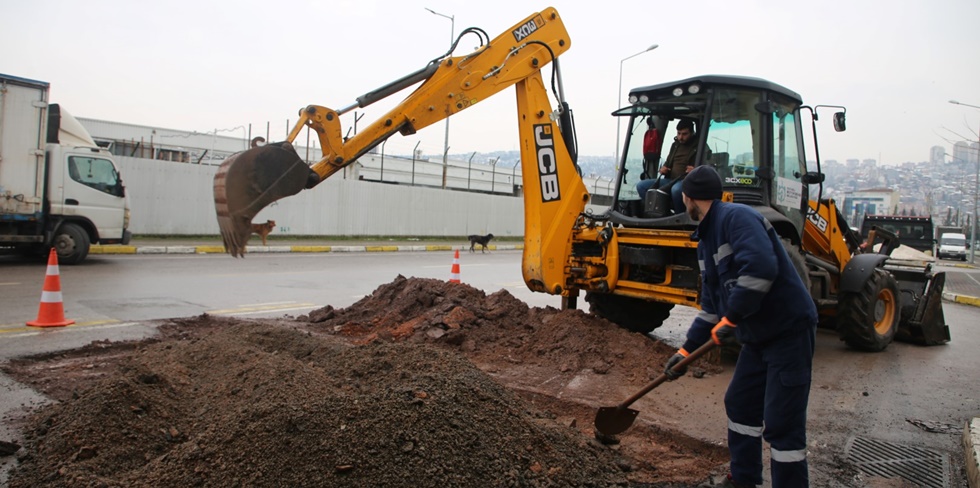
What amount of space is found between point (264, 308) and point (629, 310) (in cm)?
489

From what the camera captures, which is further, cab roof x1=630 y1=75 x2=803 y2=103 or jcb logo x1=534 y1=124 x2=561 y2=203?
jcb logo x1=534 y1=124 x2=561 y2=203

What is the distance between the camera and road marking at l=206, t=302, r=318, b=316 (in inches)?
358

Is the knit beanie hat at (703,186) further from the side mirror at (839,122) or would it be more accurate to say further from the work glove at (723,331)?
the side mirror at (839,122)

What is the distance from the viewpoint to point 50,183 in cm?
1368

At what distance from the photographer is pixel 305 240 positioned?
80.7ft

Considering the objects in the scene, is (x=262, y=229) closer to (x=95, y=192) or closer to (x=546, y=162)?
(x=546, y=162)

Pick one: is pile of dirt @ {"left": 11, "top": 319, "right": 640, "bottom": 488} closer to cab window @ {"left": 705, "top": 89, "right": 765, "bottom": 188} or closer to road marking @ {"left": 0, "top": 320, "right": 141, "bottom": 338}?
road marking @ {"left": 0, "top": 320, "right": 141, "bottom": 338}

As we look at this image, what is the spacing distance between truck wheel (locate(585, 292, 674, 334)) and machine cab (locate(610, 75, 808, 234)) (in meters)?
1.05

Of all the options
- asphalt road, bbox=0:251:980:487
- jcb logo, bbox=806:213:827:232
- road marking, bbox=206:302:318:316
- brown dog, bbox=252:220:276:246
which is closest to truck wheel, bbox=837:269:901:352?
asphalt road, bbox=0:251:980:487

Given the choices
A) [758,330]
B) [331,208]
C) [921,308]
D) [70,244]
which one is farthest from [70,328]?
[331,208]

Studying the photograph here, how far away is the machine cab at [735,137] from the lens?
7195mm

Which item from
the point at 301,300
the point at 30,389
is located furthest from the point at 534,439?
the point at 301,300

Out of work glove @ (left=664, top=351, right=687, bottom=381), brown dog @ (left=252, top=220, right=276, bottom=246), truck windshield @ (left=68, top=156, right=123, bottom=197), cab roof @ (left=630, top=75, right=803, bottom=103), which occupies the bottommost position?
work glove @ (left=664, top=351, right=687, bottom=381)

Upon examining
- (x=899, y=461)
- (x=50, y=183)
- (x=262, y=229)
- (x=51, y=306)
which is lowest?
(x=899, y=461)
